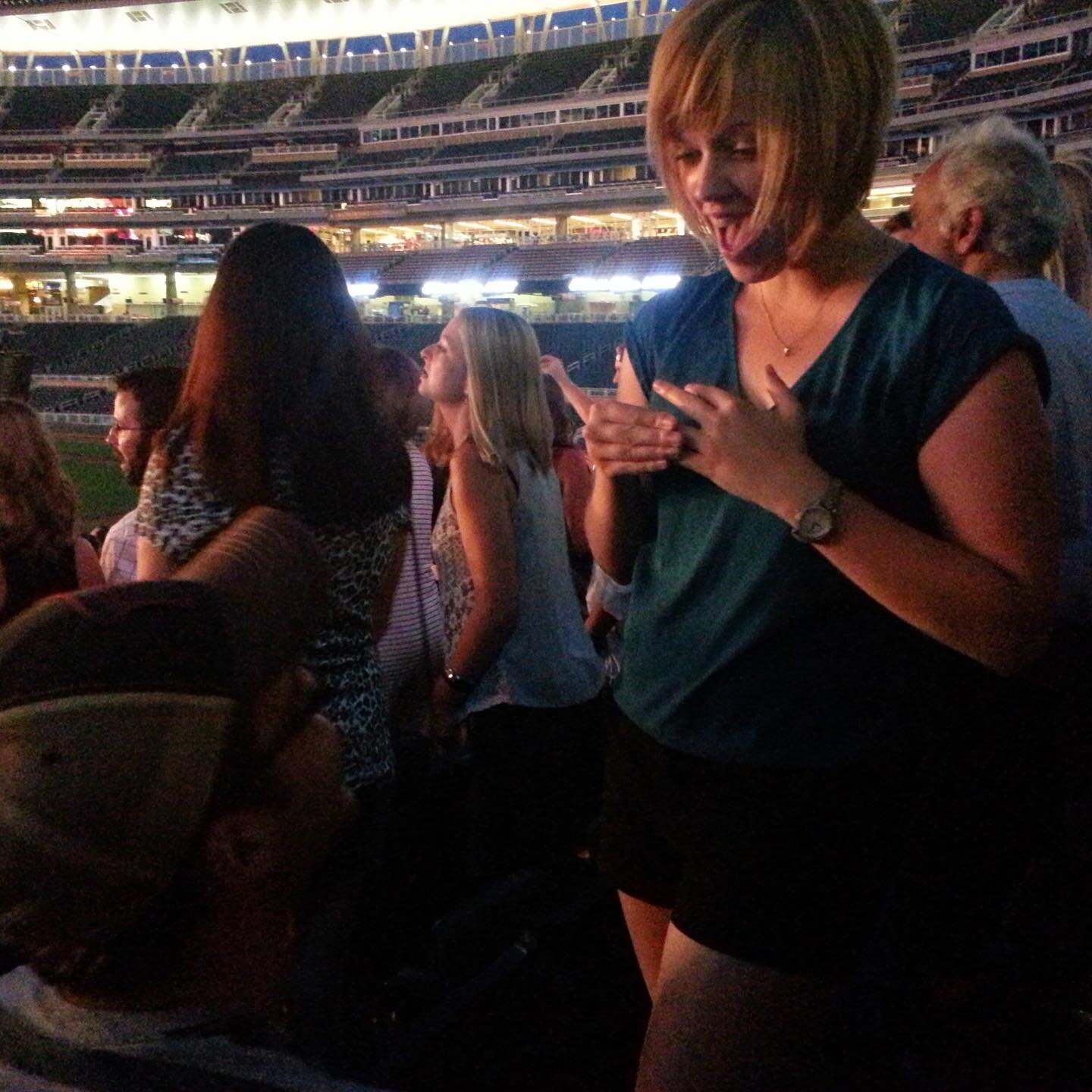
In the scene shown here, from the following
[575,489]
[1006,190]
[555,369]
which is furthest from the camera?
[575,489]

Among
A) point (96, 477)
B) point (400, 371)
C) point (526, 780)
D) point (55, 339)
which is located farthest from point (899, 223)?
point (55, 339)

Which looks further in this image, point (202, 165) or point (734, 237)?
point (202, 165)

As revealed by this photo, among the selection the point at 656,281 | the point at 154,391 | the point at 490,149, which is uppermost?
the point at 490,149

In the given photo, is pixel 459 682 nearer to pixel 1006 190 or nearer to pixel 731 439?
pixel 1006 190

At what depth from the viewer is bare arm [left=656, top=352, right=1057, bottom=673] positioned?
103cm

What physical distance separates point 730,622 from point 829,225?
43cm

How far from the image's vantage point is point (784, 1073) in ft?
3.67

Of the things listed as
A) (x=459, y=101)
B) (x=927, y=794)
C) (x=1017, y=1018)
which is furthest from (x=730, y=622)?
(x=459, y=101)

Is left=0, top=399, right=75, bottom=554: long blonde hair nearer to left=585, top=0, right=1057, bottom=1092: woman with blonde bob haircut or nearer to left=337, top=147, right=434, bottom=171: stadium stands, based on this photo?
left=585, top=0, right=1057, bottom=1092: woman with blonde bob haircut

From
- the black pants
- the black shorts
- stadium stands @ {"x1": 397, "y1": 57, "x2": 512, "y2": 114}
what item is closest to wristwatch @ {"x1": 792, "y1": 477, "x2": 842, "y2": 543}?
the black shorts

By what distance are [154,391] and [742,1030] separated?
2.94 meters

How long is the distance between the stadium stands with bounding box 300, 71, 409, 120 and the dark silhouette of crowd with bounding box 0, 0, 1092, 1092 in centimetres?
5129

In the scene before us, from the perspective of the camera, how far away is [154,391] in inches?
137

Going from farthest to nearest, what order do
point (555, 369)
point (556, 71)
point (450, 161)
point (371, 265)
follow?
point (371, 265), point (556, 71), point (450, 161), point (555, 369)
